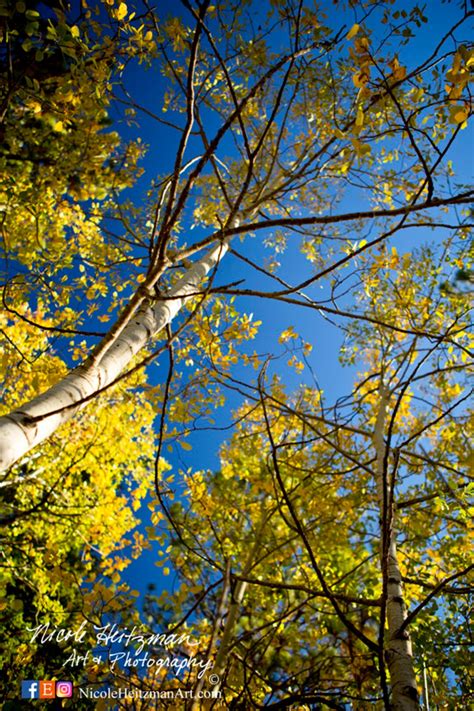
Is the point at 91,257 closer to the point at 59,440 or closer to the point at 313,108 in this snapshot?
the point at 313,108

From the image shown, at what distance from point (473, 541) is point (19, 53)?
8.37 m

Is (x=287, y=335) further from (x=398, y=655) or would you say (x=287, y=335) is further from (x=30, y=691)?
(x=30, y=691)

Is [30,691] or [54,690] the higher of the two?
[54,690]

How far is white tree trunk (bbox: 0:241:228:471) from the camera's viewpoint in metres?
1.08

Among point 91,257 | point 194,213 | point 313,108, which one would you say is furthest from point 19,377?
point 313,108

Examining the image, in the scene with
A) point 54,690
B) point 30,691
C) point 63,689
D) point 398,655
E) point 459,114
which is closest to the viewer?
point 459,114

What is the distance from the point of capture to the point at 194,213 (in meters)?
5.48

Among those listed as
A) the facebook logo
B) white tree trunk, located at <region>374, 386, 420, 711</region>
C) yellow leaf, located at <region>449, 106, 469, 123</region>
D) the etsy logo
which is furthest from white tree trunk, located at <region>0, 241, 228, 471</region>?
the facebook logo

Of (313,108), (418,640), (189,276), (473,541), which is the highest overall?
(313,108)

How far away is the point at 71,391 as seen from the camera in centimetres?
135

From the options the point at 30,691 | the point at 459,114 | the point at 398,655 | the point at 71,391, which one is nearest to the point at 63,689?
the point at 30,691

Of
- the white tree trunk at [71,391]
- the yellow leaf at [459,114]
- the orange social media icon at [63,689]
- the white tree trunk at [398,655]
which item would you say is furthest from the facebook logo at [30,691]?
the yellow leaf at [459,114]

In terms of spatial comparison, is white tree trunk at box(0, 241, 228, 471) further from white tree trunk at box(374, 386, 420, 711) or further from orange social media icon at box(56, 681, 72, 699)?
orange social media icon at box(56, 681, 72, 699)

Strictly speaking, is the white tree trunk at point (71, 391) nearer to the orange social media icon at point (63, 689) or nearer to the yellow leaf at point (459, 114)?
the yellow leaf at point (459, 114)
